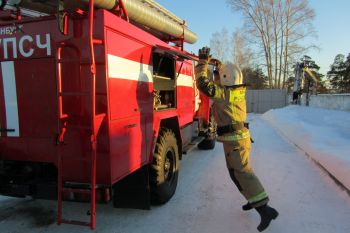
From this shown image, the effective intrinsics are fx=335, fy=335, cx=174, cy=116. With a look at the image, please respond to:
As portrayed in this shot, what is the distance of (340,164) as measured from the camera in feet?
18.7

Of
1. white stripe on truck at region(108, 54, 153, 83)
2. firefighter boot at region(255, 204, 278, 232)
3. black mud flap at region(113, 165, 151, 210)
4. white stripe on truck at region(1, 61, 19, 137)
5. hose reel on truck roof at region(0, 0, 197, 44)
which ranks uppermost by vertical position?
hose reel on truck roof at region(0, 0, 197, 44)

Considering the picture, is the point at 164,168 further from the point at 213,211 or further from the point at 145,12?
the point at 145,12

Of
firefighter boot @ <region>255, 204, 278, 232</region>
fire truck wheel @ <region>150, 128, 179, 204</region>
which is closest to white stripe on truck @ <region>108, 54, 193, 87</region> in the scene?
fire truck wheel @ <region>150, 128, 179, 204</region>

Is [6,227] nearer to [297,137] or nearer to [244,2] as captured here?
[297,137]

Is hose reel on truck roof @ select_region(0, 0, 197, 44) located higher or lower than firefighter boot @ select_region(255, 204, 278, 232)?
higher

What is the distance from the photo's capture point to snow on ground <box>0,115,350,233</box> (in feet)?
13.1

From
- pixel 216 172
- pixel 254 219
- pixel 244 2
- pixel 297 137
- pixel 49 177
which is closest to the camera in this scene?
pixel 49 177

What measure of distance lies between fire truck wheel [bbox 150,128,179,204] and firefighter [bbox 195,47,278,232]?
888mm

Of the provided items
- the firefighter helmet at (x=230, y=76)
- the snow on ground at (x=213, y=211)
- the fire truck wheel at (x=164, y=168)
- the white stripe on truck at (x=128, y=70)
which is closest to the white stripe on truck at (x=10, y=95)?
the white stripe on truck at (x=128, y=70)

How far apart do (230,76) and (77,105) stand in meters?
1.92

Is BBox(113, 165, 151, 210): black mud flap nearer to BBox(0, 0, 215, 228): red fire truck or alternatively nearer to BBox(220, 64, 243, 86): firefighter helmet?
BBox(0, 0, 215, 228): red fire truck

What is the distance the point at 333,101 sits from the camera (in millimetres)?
17125

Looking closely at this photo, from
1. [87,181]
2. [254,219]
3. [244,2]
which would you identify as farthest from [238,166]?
[244,2]

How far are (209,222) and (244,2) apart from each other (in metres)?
39.1
